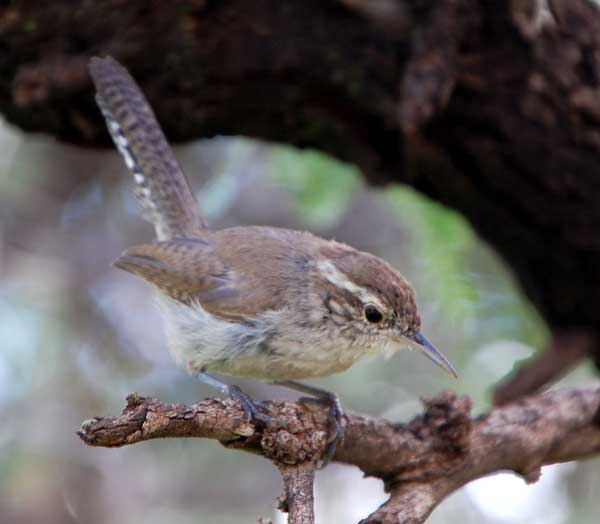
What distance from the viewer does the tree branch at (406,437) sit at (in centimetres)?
229

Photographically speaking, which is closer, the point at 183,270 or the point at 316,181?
the point at 183,270

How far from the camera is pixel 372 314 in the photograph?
11.4 feet

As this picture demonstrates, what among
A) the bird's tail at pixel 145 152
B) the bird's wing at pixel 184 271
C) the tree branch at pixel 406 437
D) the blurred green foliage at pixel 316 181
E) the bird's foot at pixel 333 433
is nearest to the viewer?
the tree branch at pixel 406 437

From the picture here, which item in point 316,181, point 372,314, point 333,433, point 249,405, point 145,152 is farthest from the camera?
point 316,181

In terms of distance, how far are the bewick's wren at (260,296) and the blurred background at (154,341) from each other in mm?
520

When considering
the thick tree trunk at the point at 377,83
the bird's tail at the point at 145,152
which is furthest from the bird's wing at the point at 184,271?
the thick tree trunk at the point at 377,83

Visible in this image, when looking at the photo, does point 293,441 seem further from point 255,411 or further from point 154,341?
point 154,341

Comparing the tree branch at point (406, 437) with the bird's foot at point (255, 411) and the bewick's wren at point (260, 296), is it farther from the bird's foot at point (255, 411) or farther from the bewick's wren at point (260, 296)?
the bewick's wren at point (260, 296)

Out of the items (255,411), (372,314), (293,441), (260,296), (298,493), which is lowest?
(298,493)

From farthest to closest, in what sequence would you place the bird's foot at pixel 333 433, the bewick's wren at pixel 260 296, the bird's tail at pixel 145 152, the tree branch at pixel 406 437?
the bird's tail at pixel 145 152 → the bewick's wren at pixel 260 296 → the bird's foot at pixel 333 433 → the tree branch at pixel 406 437

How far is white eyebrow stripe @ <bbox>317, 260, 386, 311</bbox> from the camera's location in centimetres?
345

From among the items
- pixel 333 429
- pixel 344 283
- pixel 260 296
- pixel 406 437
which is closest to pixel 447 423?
pixel 406 437

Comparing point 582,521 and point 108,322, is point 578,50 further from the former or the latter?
point 108,322

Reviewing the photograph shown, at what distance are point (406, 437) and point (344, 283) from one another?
0.73m
